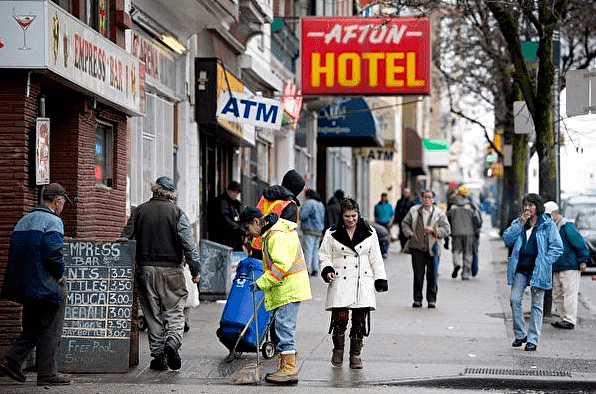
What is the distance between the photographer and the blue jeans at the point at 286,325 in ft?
36.0

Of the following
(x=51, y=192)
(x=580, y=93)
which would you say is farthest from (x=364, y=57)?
(x=51, y=192)

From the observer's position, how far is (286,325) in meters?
11.0

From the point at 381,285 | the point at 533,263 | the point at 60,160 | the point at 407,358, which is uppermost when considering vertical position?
the point at 60,160

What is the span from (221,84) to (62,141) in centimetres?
700

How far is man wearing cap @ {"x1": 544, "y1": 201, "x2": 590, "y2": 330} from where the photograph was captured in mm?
15750

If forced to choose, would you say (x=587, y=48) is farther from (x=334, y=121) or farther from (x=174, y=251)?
(x=174, y=251)

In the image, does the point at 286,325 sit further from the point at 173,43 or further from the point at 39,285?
the point at 173,43

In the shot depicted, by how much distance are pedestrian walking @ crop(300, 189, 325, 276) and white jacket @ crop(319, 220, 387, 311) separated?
42.6 ft

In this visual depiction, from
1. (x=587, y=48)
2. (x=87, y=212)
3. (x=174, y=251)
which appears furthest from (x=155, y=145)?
(x=587, y=48)

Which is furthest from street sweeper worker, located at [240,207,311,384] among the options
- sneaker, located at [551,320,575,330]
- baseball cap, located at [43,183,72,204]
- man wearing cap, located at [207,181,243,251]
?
man wearing cap, located at [207,181,243,251]

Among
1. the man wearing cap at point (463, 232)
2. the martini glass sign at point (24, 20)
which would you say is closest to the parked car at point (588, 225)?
the man wearing cap at point (463, 232)

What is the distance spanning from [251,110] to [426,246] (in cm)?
320

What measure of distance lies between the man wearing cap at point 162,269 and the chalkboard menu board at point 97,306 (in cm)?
22

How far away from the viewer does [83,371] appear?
11.4 metres
